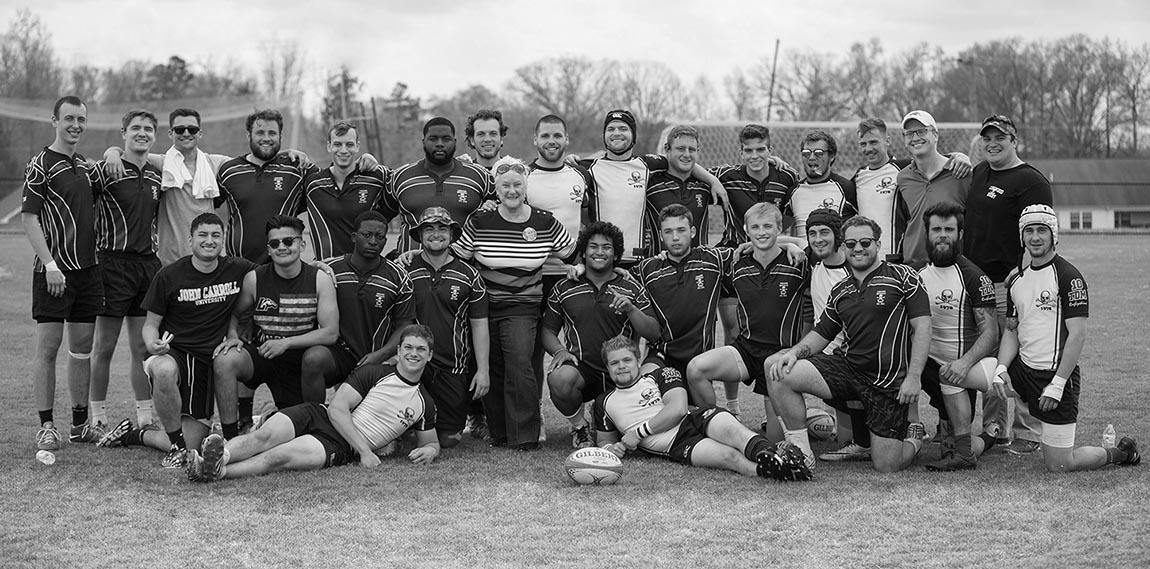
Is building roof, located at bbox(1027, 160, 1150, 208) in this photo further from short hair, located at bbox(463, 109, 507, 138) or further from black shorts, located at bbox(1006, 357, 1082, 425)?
black shorts, located at bbox(1006, 357, 1082, 425)

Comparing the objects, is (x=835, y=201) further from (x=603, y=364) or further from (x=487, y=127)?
(x=487, y=127)

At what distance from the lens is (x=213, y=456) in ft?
21.1

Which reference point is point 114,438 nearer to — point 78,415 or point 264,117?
point 78,415

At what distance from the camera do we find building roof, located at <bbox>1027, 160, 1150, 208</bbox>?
175 feet

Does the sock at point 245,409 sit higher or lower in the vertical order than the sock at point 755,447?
higher

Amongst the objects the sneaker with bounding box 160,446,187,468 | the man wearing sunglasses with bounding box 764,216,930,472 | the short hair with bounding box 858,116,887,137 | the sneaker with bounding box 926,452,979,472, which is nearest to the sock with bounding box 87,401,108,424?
the sneaker with bounding box 160,446,187,468

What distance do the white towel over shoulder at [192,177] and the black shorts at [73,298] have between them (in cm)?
76

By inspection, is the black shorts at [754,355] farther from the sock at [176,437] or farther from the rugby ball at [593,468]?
the sock at [176,437]

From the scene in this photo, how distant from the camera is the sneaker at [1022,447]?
7.33 metres

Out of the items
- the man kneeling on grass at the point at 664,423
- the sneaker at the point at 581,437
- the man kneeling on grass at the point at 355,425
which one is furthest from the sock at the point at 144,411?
the man kneeling on grass at the point at 664,423

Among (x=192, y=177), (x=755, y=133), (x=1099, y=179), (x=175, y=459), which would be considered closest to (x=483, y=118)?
(x=755, y=133)

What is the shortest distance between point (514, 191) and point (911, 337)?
106 inches

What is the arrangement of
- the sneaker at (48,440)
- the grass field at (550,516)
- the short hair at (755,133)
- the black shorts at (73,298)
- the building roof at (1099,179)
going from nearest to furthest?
the grass field at (550,516) → the sneaker at (48,440) → the black shorts at (73,298) → the short hair at (755,133) → the building roof at (1099,179)

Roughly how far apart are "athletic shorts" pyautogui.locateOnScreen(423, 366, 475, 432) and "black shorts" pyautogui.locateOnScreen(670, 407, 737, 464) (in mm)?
1522
